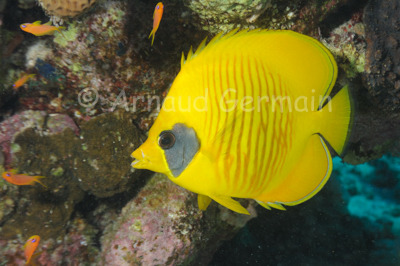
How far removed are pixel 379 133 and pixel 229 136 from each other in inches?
95.9

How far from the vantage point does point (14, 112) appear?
2.70m

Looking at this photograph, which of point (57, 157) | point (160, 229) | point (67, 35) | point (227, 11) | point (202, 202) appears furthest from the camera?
point (57, 157)

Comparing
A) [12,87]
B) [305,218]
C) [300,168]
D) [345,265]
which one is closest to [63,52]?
[12,87]

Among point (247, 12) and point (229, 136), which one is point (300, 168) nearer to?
point (229, 136)

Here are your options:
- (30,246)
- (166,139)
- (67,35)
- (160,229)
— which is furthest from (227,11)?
(30,246)

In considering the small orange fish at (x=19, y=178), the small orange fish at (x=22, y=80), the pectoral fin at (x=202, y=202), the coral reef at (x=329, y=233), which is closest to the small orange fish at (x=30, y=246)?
the small orange fish at (x=19, y=178)

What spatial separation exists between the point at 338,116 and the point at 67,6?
6.97ft

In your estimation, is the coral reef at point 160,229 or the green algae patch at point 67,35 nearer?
the green algae patch at point 67,35

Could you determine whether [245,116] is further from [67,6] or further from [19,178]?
[19,178]

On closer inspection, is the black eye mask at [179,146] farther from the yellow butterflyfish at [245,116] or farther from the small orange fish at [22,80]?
the small orange fish at [22,80]

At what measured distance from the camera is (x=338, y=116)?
140 centimetres

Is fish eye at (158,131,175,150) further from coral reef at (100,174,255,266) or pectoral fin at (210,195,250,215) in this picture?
coral reef at (100,174,255,266)

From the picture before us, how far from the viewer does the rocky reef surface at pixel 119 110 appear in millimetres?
2203

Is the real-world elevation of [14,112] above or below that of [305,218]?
above
